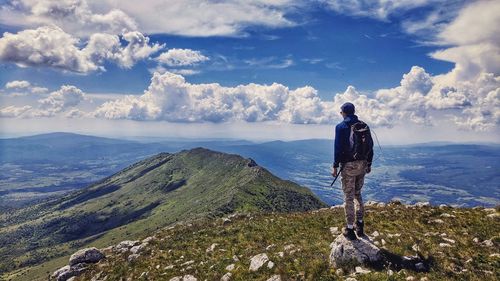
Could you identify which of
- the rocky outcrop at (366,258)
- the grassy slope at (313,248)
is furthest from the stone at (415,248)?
the rocky outcrop at (366,258)

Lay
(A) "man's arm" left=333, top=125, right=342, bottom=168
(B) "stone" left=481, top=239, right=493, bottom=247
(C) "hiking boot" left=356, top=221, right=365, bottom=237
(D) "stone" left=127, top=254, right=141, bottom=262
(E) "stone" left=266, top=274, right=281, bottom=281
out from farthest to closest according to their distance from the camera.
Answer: (D) "stone" left=127, top=254, right=141, bottom=262 < (C) "hiking boot" left=356, top=221, right=365, bottom=237 < (B) "stone" left=481, top=239, right=493, bottom=247 < (A) "man's arm" left=333, top=125, right=342, bottom=168 < (E) "stone" left=266, top=274, right=281, bottom=281

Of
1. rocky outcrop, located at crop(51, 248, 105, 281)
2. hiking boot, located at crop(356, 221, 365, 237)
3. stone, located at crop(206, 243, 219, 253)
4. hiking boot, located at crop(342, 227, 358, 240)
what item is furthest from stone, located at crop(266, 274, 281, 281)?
rocky outcrop, located at crop(51, 248, 105, 281)

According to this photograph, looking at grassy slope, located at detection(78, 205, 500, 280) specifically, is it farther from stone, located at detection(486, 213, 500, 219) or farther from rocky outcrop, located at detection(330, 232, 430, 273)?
rocky outcrop, located at detection(330, 232, 430, 273)

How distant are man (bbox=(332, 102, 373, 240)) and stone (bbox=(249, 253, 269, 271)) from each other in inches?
208

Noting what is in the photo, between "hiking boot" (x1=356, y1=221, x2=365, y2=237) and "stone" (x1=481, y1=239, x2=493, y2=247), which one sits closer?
"stone" (x1=481, y1=239, x2=493, y2=247)

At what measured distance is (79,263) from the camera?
38594 millimetres

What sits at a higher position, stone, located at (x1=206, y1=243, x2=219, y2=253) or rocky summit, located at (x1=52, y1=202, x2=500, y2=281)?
rocky summit, located at (x1=52, y1=202, x2=500, y2=281)

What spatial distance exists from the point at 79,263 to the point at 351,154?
3267 cm

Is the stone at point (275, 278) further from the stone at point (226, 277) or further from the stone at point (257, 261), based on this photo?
the stone at point (226, 277)

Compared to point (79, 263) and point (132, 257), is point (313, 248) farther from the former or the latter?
point (79, 263)

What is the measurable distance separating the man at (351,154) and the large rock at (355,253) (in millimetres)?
460

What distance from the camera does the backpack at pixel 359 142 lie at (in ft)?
62.7

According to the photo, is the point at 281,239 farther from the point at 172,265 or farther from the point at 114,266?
the point at 114,266

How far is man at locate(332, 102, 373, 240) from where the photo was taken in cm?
1914
